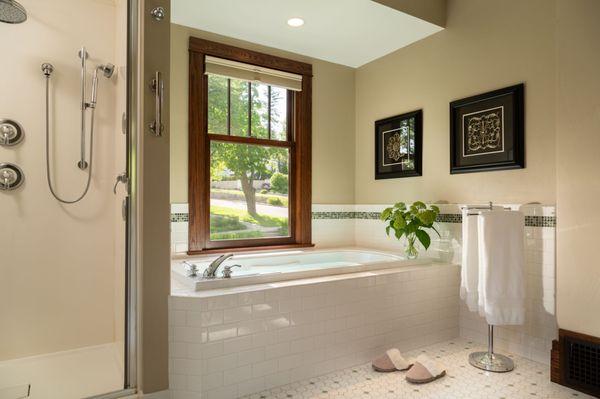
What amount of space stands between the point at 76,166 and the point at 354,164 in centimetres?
263

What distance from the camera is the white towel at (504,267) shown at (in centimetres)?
237

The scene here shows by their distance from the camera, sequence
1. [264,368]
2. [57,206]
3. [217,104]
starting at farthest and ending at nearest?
1. [217,104]
2. [57,206]
3. [264,368]

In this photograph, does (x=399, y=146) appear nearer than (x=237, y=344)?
No

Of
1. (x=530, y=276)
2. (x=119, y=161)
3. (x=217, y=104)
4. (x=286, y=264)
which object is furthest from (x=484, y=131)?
(x=119, y=161)

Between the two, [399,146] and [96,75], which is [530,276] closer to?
[399,146]

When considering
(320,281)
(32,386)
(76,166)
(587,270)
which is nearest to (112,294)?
(32,386)

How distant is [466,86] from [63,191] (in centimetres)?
305

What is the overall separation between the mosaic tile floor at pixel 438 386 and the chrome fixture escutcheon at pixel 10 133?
6.86 ft

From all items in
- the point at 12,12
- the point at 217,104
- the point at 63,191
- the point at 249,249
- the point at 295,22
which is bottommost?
the point at 249,249

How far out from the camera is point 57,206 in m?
2.61

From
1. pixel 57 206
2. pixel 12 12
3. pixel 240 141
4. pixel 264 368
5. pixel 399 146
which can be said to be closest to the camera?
pixel 264 368

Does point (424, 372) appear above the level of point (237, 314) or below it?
below

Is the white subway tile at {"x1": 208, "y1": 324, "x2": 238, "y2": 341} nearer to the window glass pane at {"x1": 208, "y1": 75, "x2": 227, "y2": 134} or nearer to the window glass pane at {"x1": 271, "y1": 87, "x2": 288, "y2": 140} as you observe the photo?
the window glass pane at {"x1": 208, "y1": 75, "x2": 227, "y2": 134}

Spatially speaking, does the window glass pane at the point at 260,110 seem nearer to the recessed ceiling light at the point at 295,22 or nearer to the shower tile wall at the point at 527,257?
the recessed ceiling light at the point at 295,22
